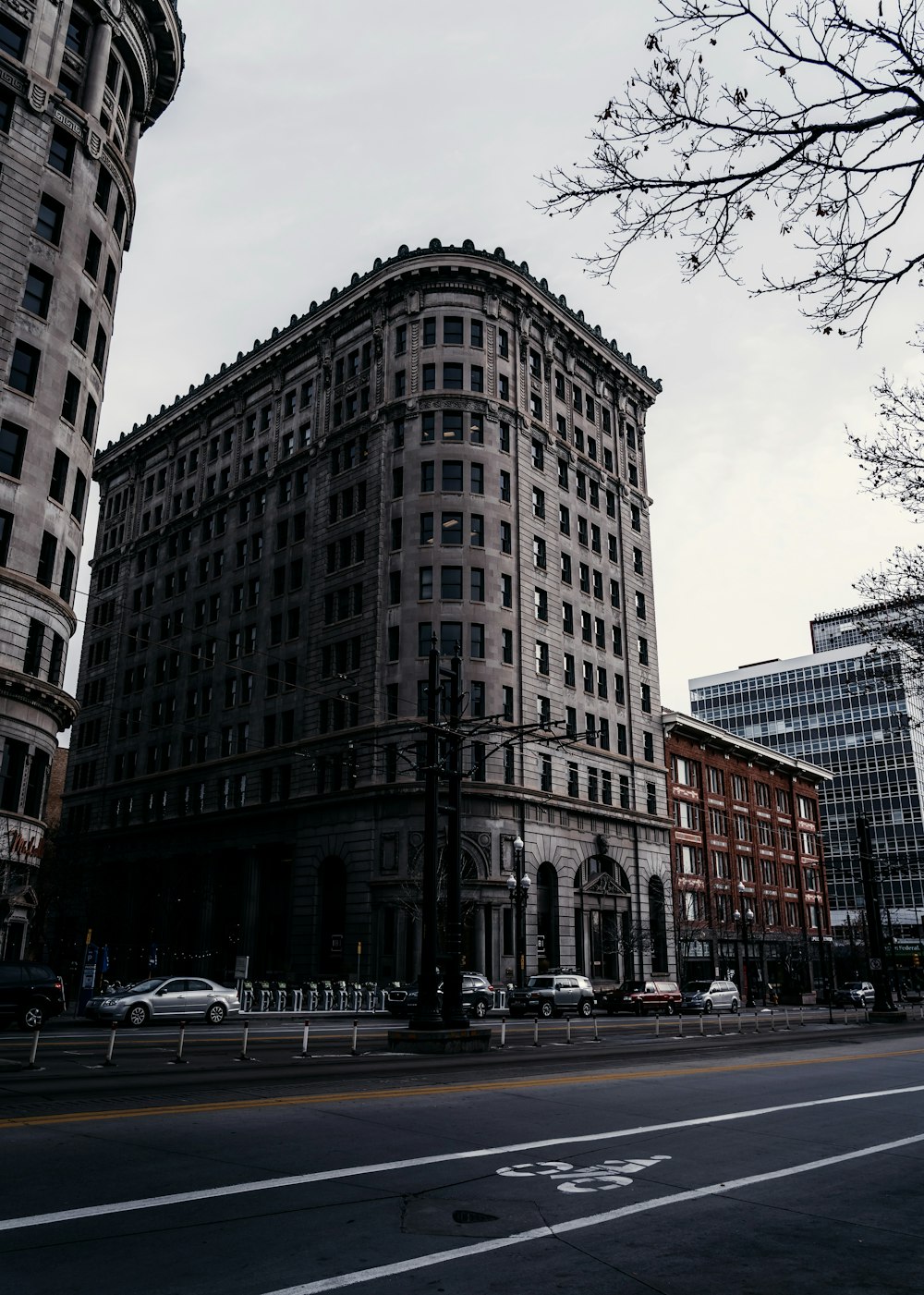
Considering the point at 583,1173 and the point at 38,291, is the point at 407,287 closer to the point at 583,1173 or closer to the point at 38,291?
the point at 38,291

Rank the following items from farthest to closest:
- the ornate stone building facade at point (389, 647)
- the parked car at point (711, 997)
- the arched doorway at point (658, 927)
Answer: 1. the arched doorway at point (658, 927)
2. the ornate stone building facade at point (389, 647)
3. the parked car at point (711, 997)

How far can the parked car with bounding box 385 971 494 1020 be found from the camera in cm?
3944

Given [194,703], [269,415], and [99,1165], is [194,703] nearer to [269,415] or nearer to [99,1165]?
[269,415]

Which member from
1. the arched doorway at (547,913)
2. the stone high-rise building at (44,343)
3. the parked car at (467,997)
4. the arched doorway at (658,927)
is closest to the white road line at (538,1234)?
the parked car at (467,997)

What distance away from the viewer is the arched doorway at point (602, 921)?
2292 inches

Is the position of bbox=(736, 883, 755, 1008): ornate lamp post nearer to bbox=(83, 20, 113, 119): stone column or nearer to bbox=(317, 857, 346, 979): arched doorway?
bbox=(317, 857, 346, 979): arched doorway

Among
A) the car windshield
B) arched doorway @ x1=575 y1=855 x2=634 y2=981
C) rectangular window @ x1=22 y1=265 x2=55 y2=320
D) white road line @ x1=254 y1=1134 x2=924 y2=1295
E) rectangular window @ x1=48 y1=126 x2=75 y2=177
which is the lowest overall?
white road line @ x1=254 y1=1134 x2=924 y2=1295

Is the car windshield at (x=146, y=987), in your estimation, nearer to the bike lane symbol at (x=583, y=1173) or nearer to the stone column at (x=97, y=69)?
the bike lane symbol at (x=583, y=1173)

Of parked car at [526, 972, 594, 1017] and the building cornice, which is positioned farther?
the building cornice

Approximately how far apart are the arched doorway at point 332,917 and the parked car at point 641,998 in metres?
14.4

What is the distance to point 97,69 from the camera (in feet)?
142

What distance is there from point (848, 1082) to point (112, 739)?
6932cm

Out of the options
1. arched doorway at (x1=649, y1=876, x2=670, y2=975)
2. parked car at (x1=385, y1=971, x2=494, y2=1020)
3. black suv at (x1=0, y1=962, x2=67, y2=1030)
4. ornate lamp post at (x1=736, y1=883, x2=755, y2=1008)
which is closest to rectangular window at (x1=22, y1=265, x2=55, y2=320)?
black suv at (x1=0, y1=962, x2=67, y2=1030)

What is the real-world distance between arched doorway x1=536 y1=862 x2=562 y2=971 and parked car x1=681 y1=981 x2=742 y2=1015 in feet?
24.7
